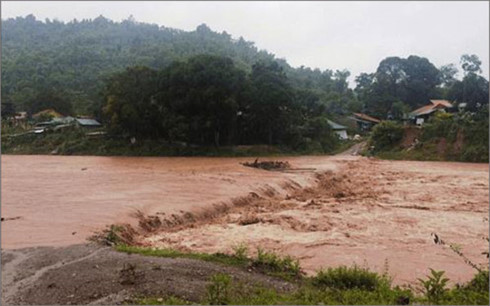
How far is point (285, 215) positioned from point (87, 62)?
6400cm

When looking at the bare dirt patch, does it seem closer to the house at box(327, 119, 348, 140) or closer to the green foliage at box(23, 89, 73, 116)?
the green foliage at box(23, 89, 73, 116)

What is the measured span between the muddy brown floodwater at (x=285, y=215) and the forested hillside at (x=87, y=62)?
27569mm

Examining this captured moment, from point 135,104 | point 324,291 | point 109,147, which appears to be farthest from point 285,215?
point 109,147

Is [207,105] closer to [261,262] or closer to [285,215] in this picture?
[285,215]

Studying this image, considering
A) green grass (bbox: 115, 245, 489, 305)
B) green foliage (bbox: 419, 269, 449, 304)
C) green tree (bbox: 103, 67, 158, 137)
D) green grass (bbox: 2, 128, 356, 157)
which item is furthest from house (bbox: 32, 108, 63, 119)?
green foliage (bbox: 419, 269, 449, 304)

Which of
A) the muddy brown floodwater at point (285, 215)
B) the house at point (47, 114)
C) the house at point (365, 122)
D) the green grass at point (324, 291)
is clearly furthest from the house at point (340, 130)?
the green grass at point (324, 291)

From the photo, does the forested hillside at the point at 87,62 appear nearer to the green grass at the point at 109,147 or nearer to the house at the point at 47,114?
the house at the point at 47,114

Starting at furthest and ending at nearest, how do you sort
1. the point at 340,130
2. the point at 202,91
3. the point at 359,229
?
1. the point at 340,130
2. the point at 202,91
3. the point at 359,229

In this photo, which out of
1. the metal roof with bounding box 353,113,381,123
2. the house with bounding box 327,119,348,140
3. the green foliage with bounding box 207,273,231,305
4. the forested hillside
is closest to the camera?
the green foliage with bounding box 207,273,231,305

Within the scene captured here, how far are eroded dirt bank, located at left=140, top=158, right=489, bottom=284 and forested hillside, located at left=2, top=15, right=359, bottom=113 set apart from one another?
30697mm

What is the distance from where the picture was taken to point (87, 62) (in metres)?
70.3

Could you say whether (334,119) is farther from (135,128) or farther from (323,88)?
(135,128)

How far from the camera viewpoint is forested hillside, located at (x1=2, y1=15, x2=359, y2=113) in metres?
54.7

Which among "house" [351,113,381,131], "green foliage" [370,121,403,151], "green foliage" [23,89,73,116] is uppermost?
"green foliage" [23,89,73,116]
